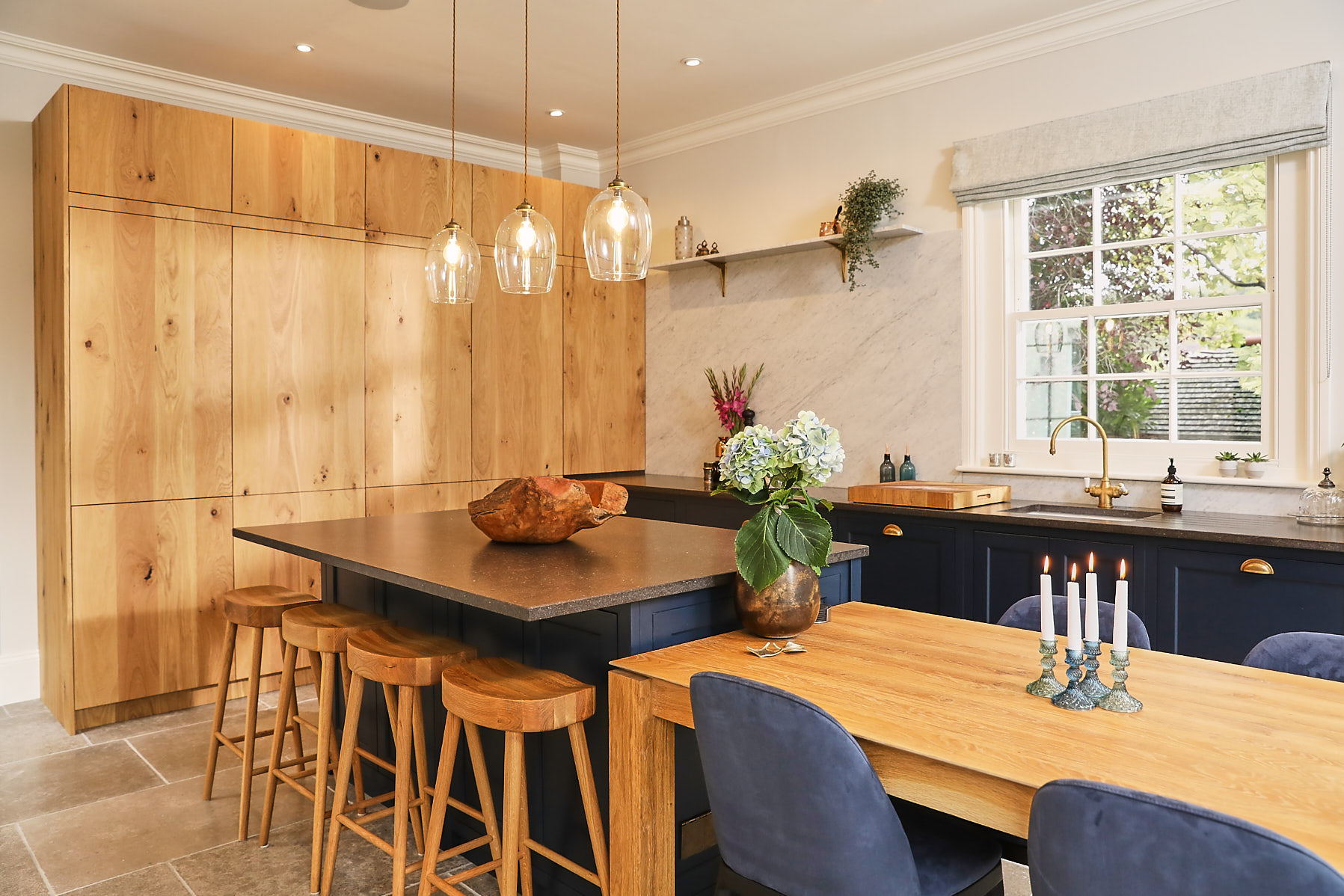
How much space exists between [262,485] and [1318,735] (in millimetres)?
3844

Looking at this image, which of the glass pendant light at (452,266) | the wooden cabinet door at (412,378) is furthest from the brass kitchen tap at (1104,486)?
the wooden cabinet door at (412,378)

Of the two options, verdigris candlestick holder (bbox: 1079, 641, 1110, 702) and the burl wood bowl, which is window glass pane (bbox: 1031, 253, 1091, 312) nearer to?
the burl wood bowl

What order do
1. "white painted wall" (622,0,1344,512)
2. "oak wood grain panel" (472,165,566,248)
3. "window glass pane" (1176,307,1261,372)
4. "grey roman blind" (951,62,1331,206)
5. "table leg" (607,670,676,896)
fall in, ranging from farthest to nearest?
"oak wood grain panel" (472,165,566,248) < "window glass pane" (1176,307,1261,372) < "white painted wall" (622,0,1344,512) < "grey roman blind" (951,62,1331,206) < "table leg" (607,670,676,896)

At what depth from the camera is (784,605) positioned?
2.02 metres

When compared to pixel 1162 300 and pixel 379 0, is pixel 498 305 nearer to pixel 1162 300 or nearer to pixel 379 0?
pixel 379 0

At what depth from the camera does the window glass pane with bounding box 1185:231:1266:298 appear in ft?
11.1

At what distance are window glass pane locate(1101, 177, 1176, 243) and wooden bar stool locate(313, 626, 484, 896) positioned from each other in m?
3.07

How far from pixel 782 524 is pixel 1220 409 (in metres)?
2.38

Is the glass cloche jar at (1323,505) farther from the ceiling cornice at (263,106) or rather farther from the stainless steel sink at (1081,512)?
the ceiling cornice at (263,106)

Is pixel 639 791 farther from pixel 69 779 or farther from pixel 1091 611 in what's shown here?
pixel 69 779

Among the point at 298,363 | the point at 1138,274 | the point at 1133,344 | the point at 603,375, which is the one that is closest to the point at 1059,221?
the point at 1138,274

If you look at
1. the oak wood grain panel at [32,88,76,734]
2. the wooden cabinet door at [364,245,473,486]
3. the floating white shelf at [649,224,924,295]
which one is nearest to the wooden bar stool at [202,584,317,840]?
the oak wood grain panel at [32,88,76,734]

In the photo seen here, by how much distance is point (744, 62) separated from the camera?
4160 millimetres

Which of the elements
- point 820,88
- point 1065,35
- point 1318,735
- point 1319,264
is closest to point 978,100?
point 1065,35
